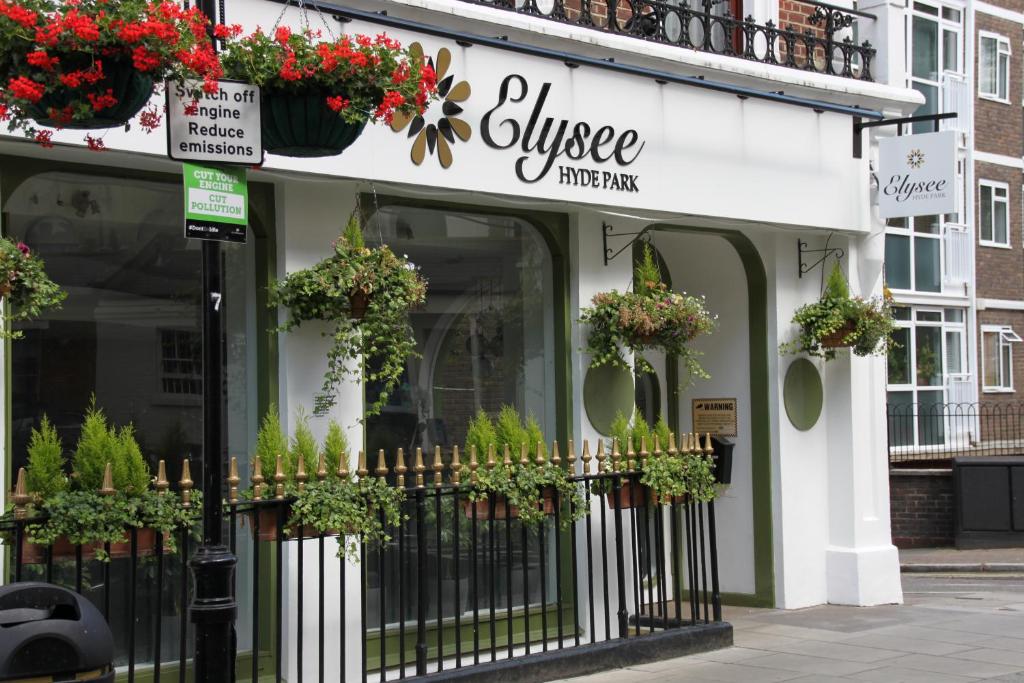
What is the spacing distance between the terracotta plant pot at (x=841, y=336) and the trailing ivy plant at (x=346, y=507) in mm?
5072

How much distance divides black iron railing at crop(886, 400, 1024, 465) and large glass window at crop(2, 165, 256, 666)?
17.1 meters

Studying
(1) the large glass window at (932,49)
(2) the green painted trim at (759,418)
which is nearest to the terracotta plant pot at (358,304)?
(2) the green painted trim at (759,418)

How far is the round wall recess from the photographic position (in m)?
11.9

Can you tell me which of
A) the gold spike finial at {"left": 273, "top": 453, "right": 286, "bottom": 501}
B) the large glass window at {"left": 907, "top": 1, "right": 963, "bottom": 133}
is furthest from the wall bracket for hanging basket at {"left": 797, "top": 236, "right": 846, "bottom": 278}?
the large glass window at {"left": 907, "top": 1, "right": 963, "bottom": 133}

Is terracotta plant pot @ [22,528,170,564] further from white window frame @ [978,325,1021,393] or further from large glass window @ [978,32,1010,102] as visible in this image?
large glass window @ [978,32,1010,102]

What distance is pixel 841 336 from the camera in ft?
38.0

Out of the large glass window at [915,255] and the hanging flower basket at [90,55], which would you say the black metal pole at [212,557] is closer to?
the hanging flower basket at [90,55]

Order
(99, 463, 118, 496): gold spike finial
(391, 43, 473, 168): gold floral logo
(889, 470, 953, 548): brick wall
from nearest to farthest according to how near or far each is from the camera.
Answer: (99, 463, 118, 496): gold spike finial, (391, 43, 473, 168): gold floral logo, (889, 470, 953, 548): brick wall

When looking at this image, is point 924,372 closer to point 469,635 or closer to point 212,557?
point 469,635

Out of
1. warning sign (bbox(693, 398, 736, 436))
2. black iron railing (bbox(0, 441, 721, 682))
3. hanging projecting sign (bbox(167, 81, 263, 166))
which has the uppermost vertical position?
hanging projecting sign (bbox(167, 81, 263, 166))

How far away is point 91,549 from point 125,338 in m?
1.66

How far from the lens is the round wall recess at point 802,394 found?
467 inches

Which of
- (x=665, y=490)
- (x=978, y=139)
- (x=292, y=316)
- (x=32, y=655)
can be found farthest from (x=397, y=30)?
(x=978, y=139)

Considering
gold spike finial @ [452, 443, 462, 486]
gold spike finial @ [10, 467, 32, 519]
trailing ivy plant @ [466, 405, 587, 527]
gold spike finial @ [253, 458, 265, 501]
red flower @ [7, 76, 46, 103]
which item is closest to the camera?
red flower @ [7, 76, 46, 103]
